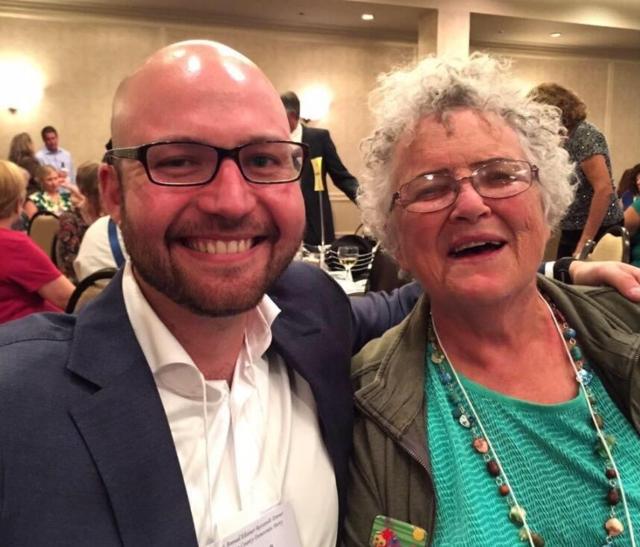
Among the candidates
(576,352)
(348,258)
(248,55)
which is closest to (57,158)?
(248,55)

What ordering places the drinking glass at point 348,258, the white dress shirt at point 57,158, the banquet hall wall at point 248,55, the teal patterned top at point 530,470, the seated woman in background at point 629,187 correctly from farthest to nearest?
the banquet hall wall at point 248,55, the white dress shirt at point 57,158, the seated woman in background at point 629,187, the drinking glass at point 348,258, the teal patterned top at point 530,470

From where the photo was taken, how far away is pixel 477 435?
1249 millimetres

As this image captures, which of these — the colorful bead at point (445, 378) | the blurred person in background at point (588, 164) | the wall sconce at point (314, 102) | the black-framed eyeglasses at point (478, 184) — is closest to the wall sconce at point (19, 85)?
the wall sconce at point (314, 102)

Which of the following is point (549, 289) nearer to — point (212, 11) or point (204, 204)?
point (204, 204)

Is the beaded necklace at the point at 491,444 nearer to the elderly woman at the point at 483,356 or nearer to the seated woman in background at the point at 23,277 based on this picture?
the elderly woman at the point at 483,356

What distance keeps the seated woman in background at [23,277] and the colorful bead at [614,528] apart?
8.29ft

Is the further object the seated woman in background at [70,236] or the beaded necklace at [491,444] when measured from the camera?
the seated woman in background at [70,236]

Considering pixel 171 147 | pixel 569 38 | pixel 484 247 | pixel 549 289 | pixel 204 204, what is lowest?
pixel 549 289

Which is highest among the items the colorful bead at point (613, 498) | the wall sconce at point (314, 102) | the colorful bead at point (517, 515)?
the wall sconce at point (314, 102)

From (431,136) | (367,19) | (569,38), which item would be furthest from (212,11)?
(431,136)

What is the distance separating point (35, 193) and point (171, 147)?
630cm

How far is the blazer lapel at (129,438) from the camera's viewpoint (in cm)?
93

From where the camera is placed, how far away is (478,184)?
1282 mm

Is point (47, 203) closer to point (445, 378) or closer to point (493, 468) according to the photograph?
point (445, 378)
